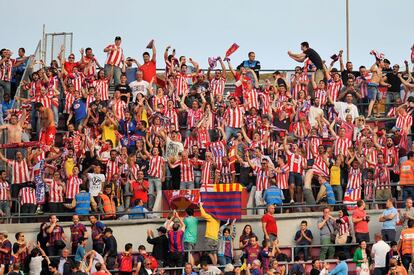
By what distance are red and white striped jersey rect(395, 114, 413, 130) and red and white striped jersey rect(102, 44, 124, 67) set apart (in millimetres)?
7900

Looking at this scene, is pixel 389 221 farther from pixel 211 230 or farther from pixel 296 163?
pixel 211 230

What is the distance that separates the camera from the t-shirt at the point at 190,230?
146 ft

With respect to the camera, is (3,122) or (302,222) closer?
(302,222)

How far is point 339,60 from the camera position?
5316 cm

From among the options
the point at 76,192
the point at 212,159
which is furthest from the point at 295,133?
Answer: the point at 76,192

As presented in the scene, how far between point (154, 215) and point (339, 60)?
392 inches

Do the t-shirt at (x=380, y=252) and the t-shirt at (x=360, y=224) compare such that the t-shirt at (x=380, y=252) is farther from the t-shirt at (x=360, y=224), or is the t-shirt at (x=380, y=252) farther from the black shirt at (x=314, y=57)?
the black shirt at (x=314, y=57)

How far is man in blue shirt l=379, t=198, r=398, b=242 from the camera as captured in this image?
44.4 m

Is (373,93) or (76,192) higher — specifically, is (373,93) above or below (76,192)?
above

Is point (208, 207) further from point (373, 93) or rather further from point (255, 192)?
point (373, 93)

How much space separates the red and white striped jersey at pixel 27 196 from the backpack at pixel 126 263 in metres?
3.32

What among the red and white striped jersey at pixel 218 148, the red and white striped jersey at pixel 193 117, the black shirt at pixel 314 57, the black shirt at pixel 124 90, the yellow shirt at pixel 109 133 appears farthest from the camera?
the black shirt at pixel 314 57

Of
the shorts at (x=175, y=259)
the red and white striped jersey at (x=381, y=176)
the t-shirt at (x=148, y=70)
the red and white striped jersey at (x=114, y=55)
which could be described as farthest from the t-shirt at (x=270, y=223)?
the red and white striped jersey at (x=114, y=55)

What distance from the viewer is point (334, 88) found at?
50656mm
